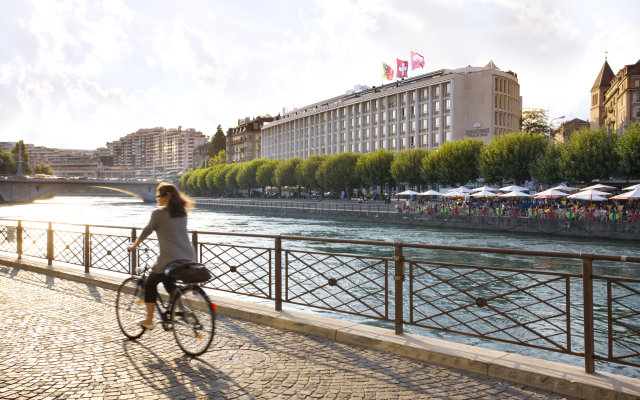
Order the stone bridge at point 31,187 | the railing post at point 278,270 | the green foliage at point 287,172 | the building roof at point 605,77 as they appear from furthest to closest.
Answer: the building roof at point 605,77
the green foliage at point 287,172
the stone bridge at point 31,187
the railing post at point 278,270

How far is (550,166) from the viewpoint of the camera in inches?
1791

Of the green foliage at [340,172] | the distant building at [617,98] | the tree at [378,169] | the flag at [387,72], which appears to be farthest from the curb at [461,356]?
the flag at [387,72]

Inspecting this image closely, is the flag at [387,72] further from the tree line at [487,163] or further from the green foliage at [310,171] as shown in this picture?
the green foliage at [310,171]

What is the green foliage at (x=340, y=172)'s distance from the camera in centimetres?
7425

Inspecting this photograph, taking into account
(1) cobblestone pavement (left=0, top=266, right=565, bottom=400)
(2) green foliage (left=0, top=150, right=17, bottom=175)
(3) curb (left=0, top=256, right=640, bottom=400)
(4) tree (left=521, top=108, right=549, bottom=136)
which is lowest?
(1) cobblestone pavement (left=0, top=266, right=565, bottom=400)

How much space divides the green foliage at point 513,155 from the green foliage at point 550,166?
2306 millimetres

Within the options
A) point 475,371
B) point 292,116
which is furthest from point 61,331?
point 292,116

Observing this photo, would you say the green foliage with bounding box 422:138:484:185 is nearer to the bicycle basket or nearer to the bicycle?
the bicycle

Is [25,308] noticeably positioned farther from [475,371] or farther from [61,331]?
[475,371]

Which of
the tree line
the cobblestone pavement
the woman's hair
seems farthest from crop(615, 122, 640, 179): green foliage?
the woman's hair

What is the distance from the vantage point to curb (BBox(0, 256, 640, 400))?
4.44m

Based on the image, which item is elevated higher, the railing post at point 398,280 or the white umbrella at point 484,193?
the white umbrella at point 484,193

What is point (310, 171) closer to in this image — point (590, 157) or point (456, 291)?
point (590, 157)

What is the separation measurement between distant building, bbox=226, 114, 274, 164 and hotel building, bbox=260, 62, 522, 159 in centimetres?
3716
